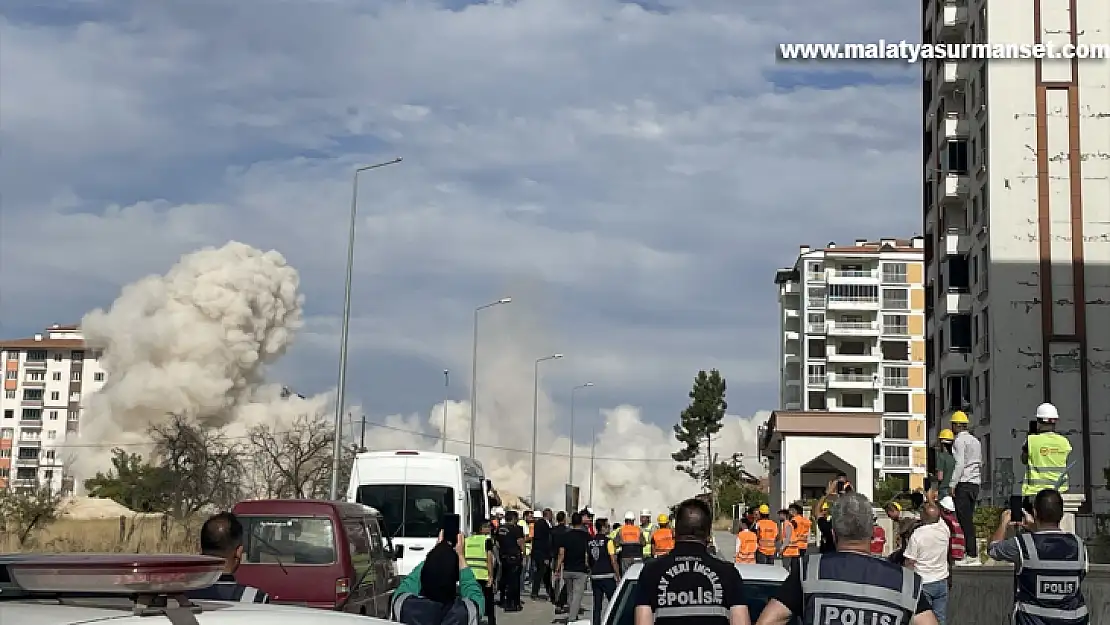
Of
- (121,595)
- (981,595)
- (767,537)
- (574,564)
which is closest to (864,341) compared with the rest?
(767,537)

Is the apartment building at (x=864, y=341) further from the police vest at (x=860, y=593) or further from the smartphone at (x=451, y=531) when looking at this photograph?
the police vest at (x=860, y=593)

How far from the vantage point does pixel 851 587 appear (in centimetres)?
573

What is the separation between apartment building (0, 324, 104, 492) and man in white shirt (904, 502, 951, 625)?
505 ft

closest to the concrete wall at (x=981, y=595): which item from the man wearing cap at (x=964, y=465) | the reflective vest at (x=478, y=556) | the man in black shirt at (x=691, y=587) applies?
the man wearing cap at (x=964, y=465)

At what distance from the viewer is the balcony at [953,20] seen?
54594 mm

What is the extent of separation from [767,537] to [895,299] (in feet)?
331

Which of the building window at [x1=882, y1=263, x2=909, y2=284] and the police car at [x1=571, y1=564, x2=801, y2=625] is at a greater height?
the building window at [x1=882, y1=263, x2=909, y2=284]

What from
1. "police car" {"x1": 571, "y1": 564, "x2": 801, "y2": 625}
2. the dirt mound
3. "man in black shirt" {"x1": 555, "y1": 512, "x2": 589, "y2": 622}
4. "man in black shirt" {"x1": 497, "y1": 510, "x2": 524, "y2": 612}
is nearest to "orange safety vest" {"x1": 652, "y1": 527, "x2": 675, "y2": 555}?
"man in black shirt" {"x1": 555, "y1": 512, "x2": 589, "y2": 622}

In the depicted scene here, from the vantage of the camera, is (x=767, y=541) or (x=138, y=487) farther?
(x=138, y=487)

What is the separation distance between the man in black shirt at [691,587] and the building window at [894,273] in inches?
4616

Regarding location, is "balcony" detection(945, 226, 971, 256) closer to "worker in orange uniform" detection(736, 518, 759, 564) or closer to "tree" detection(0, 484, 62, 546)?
"worker in orange uniform" detection(736, 518, 759, 564)

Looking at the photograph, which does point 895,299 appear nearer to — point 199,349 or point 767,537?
point 199,349

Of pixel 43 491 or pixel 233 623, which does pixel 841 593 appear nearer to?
pixel 233 623

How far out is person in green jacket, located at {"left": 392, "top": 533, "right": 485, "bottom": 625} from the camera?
10.7 metres
